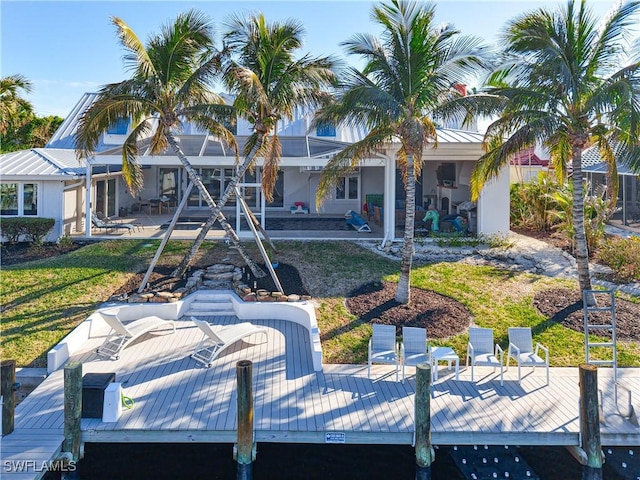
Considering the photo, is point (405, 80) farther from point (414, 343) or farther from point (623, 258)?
point (623, 258)

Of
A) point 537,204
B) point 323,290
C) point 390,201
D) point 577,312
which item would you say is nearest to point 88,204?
point 323,290

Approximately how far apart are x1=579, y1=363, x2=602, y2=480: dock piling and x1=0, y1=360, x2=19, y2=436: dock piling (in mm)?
7949

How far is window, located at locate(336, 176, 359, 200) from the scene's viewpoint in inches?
1014

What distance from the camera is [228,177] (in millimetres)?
26078

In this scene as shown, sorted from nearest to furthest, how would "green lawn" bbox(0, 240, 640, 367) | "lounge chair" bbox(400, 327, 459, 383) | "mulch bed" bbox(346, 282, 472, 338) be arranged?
"lounge chair" bbox(400, 327, 459, 383) < "green lawn" bbox(0, 240, 640, 367) < "mulch bed" bbox(346, 282, 472, 338)

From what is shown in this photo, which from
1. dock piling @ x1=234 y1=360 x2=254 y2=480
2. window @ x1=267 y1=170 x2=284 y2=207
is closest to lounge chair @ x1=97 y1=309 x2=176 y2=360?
dock piling @ x1=234 y1=360 x2=254 y2=480

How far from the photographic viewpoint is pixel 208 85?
45.0 feet

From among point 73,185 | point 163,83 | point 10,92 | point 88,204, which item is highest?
point 10,92

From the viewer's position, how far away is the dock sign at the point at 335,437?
7.36 m

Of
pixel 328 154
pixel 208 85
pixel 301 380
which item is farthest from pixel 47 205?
pixel 301 380

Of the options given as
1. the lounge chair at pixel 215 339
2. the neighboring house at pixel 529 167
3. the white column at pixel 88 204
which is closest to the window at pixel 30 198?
the white column at pixel 88 204

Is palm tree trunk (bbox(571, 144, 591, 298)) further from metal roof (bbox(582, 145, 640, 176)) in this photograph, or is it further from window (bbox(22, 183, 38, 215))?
window (bbox(22, 183, 38, 215))

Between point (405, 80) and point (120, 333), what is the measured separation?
8117mm

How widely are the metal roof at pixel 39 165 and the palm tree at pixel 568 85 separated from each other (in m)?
13.4
